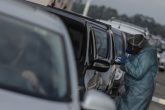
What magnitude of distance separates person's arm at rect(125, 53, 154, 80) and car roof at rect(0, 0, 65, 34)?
11.0ft

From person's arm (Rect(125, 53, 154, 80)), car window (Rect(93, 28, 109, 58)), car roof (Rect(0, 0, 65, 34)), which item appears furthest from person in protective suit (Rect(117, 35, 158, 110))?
car roof (Rect(0, 0, 65, 34))

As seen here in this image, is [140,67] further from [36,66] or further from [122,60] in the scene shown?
[36,66]

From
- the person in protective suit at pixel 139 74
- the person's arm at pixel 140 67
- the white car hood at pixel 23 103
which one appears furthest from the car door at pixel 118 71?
the white car hood at pixel 23 103

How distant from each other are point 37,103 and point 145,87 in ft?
15.5

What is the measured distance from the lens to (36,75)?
A: 231 inches

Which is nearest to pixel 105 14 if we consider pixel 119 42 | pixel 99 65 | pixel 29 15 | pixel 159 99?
pixel 159 99

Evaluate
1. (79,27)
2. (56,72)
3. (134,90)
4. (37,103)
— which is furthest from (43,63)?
(79,27)

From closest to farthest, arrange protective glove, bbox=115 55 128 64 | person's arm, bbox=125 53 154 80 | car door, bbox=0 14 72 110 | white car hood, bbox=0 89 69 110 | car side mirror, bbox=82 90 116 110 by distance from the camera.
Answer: white car hood, bbox=0 89 69 110 → car door, bbox=0 14 72 110 → car side mirror, bbox=82 90 116 110 → person's arm, bbox=125 53 154 80 → protective glove, bbox=115 55 128 64

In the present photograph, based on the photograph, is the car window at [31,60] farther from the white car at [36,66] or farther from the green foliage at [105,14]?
the green foliage at [105,14]

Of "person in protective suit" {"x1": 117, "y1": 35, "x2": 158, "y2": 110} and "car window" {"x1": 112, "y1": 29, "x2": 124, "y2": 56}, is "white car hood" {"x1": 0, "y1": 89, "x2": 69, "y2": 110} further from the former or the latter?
"car window" {"x1": 112, "y1": 29, "x2": 124, "y2": 56}

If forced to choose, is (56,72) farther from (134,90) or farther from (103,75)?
(103,75)

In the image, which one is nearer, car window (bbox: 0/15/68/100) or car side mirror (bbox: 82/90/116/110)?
car window (bbox: 0/15/68/100)

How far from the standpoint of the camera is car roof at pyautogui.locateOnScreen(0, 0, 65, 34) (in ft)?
20.3

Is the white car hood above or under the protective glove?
above
